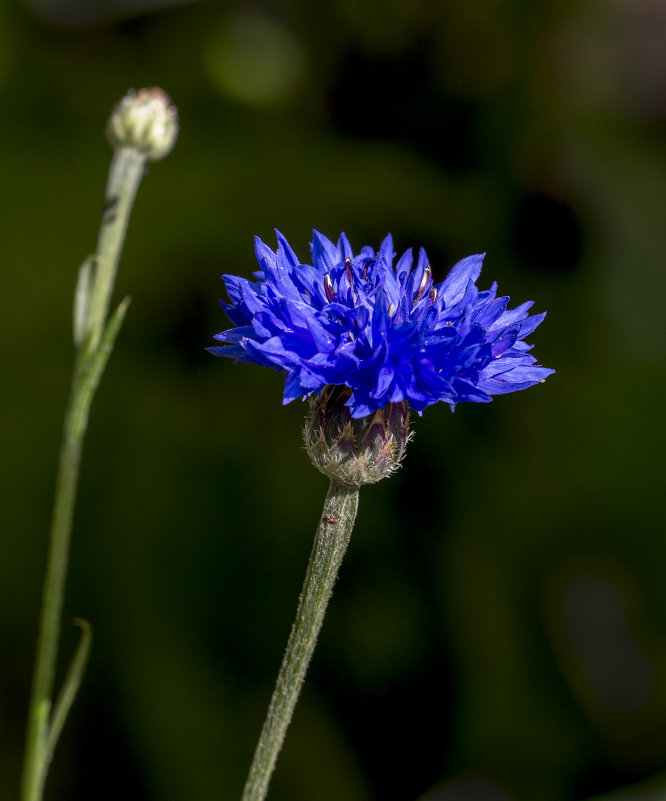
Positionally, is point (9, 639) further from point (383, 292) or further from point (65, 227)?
point (383, 292)

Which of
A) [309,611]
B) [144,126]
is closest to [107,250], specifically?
[144,126]

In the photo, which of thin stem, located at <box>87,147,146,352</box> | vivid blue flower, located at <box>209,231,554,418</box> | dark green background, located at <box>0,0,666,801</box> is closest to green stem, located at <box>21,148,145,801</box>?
thin stem, located at <box>87,147,146,352</box>

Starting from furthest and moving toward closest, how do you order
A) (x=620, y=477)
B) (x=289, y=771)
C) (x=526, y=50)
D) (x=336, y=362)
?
1. (x=526, y=50)
2. (x=620, y=477)
3. (x=289, y=771)
4. (x=336, y=362)

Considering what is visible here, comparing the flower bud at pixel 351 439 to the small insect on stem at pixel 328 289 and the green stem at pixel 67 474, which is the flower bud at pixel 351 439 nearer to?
the small insect on stem at pixel 328 289

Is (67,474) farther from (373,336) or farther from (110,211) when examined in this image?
(373,336)

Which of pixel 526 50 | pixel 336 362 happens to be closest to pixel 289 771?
pixel 336 362

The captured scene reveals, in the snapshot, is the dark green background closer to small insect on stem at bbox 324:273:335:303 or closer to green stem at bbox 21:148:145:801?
green stem at bbox 21:148:145:801
